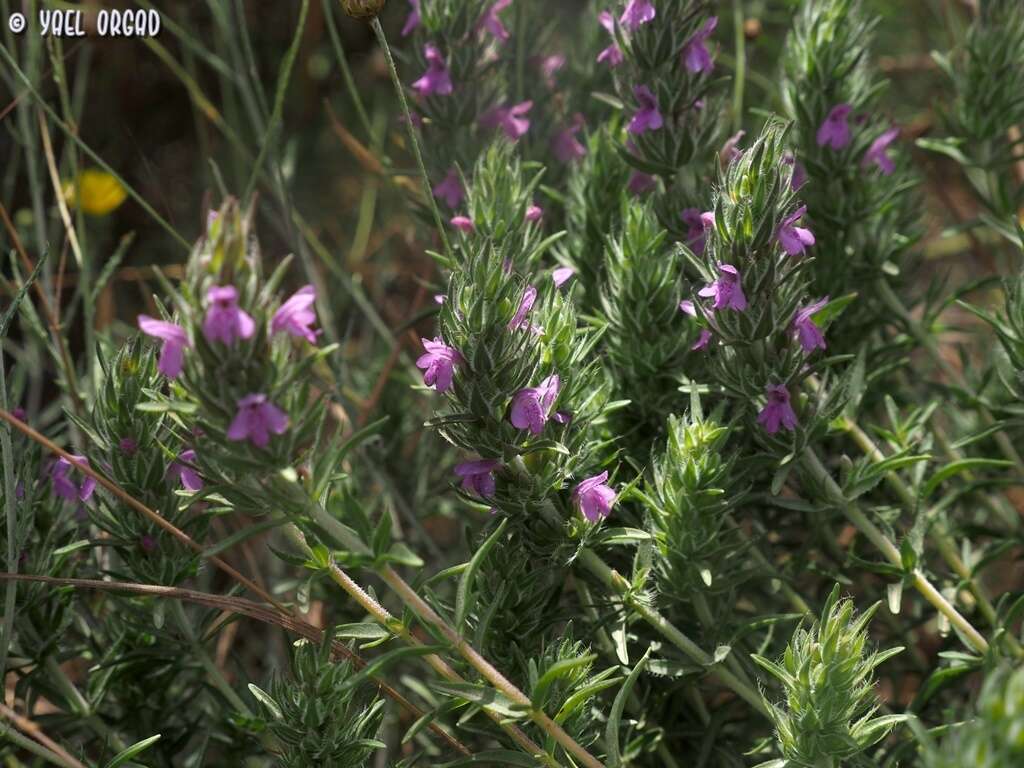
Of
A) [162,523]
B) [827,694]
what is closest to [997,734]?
[827,694]

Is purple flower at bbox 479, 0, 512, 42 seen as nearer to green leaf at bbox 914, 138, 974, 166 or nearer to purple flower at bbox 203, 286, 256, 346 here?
green leaf at bbox 914, 138, 974, 166

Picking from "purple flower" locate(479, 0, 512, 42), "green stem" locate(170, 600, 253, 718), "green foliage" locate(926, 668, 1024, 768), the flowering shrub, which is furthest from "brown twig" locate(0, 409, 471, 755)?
"purple flower" locate(479, 0, 512, 42)

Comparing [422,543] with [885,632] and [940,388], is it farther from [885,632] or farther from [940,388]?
[940,388]

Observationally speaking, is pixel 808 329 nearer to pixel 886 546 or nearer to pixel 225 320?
pixel 886 546

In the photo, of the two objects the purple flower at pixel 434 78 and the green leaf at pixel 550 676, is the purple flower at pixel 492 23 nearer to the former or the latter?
the purple flower at pixel 434 78

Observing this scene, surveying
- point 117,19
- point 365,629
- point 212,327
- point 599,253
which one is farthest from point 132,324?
point 212,327

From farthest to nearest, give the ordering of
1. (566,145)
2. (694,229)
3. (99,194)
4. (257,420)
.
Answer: (99,194) < (566,145) < (694,229) < (257,420)
